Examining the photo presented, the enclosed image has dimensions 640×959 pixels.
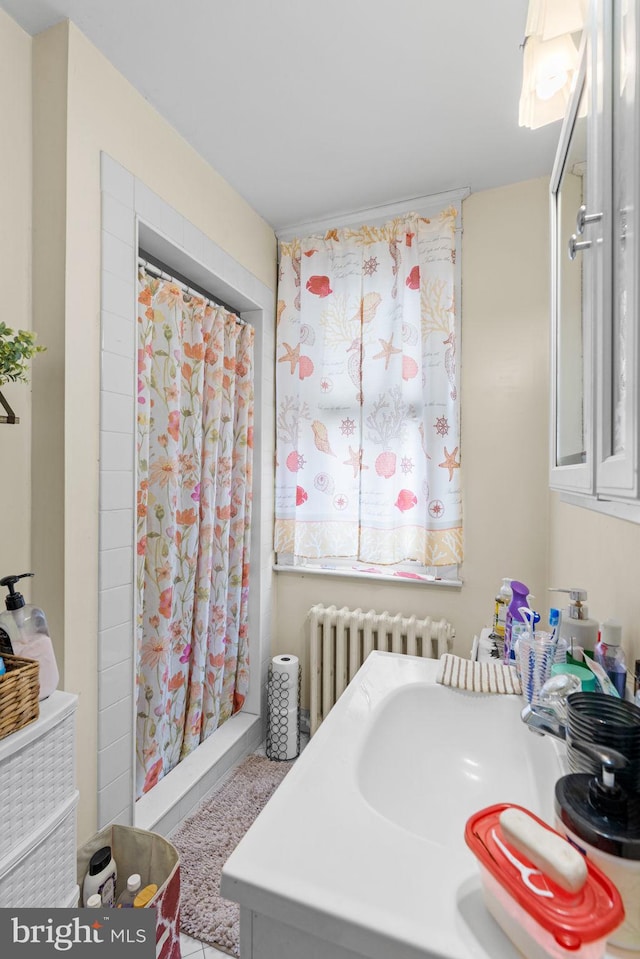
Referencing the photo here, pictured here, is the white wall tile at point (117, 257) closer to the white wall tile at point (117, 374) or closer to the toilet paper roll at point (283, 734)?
the white wall tile at point (117, 374)

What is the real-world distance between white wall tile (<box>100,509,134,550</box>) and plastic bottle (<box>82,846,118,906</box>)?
825 millimetres

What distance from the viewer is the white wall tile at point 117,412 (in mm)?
1387

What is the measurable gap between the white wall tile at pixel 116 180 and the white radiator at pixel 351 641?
70.4 inches

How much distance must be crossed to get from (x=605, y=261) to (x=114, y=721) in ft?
5.32

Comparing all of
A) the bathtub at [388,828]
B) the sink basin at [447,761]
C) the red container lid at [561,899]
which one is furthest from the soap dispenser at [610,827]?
the sink basin at [447,761]

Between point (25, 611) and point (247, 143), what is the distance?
1.77 m

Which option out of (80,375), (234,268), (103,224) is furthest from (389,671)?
(234,268)

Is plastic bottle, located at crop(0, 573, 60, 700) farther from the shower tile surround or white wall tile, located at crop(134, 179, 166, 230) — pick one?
white wall tile, located at crop(134, 179, 166, 230)

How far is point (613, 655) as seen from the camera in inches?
32.9

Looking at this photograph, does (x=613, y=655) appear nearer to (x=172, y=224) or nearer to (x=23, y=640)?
(x=23, y=640)

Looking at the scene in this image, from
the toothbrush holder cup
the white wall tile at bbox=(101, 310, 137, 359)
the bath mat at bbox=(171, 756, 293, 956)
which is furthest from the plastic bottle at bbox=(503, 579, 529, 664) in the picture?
the white wall tile at bbox=(101, 310, 137, 359)

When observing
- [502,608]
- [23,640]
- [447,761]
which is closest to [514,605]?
[502,608]

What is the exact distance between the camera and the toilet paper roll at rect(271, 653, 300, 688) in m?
2.20

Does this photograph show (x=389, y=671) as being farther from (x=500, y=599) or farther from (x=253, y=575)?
(x=253, y=575)
